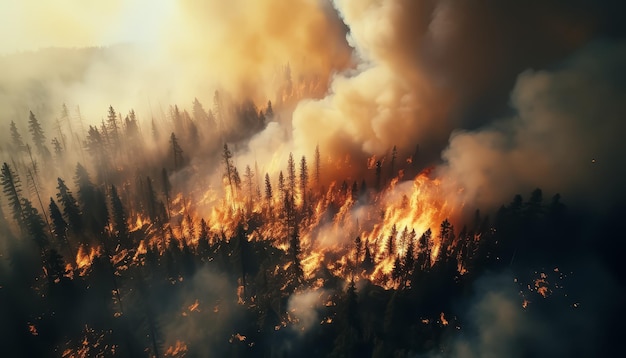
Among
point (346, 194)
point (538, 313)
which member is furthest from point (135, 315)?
point (538, 313)

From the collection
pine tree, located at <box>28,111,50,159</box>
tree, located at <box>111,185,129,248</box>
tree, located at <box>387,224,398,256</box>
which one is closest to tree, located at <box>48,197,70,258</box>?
tree, located at <box>111,185,129,248</box>

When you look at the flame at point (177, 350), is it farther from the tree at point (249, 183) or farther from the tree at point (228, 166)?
the tree at point (228, 166)

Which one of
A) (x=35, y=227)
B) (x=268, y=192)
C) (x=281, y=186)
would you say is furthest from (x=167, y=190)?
(x=281, y=186)

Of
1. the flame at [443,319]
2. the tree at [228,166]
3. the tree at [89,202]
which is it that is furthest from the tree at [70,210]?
the flame at [443,319]

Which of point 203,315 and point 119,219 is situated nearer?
point 203,315

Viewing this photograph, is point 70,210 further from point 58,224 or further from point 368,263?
point 368,263

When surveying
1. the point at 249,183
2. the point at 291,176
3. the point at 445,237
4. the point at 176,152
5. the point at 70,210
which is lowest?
the point at 445,237

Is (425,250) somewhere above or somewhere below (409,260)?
above

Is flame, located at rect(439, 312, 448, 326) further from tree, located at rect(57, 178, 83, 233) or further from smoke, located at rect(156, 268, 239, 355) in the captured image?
tree, located at rect(57, 178, 83, 233)
